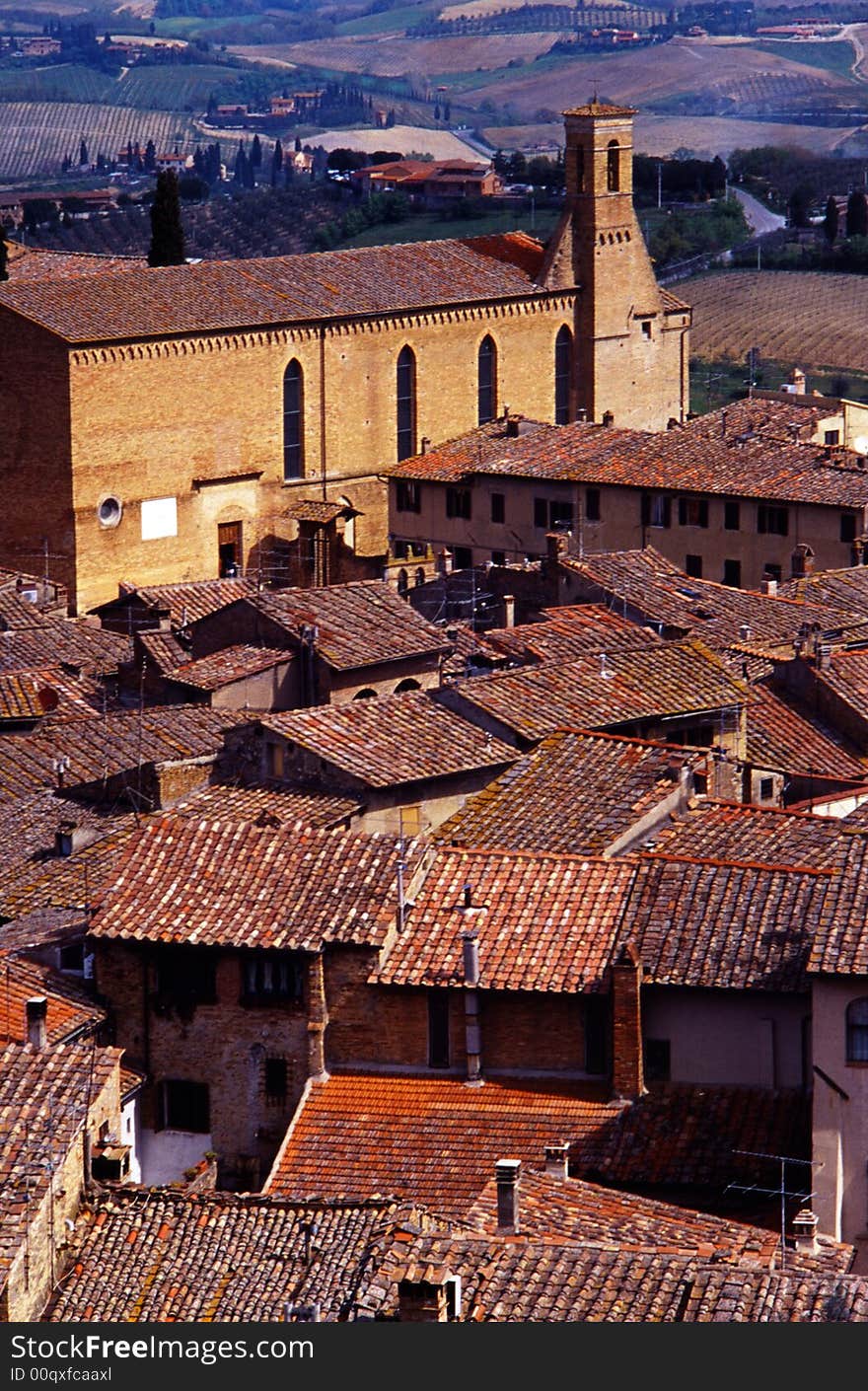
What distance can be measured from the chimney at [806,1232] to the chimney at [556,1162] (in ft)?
4.64

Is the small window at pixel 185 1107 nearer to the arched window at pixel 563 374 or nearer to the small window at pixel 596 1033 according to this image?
the small window at pixel 596 1033

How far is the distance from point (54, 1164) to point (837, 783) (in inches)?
489

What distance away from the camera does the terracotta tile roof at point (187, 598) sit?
39153 mm

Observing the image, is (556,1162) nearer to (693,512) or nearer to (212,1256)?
(212,1256)

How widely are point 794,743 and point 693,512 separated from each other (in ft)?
51.0

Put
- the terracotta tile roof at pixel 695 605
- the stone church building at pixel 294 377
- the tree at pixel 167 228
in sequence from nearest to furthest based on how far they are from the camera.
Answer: the terracotta tile roof at pixel 695 605 < the stone church building at pixel 294 377 < the tree at pixel 167 228

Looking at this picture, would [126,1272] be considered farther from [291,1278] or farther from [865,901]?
[865,901]

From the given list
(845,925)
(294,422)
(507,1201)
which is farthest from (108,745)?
(294,422)

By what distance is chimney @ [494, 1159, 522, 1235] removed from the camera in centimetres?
1773

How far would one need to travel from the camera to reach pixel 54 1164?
18047mm

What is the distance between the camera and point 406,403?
54438 millimetres

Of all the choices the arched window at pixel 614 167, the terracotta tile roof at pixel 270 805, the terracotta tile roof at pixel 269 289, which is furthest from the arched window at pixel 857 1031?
the arched window at pixel 614 167

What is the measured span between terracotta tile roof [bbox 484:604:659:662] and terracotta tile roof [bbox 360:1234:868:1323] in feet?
47.9

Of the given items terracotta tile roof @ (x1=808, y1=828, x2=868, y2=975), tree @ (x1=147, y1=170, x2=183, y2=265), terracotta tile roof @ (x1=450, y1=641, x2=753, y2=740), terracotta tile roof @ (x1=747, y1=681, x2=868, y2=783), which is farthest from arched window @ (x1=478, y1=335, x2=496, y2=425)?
terracotta tile roof @ (x1=808, y1=828, x2=868, y2=975)
